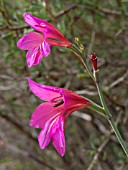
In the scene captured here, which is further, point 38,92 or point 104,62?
point 104,62

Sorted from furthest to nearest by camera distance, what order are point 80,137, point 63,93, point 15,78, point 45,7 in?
Result: point 80,137 → point 15,78 → point 45,7 → point 63,93

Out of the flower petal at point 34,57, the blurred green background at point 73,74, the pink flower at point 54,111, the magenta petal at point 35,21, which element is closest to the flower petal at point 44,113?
the pink flower at point 54,111

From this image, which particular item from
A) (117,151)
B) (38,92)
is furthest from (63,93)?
(117,151)

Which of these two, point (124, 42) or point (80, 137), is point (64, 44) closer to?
point (124, 42)

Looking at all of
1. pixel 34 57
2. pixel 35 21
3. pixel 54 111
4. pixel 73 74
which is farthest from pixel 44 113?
pixel 73 74

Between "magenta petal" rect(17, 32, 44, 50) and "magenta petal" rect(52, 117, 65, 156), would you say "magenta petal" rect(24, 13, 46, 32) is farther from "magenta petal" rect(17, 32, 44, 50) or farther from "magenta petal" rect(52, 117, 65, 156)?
"magenta petal" rect(52, 117, 65, 156)

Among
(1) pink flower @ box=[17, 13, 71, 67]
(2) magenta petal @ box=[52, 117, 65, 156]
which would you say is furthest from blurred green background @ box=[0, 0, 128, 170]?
(2) magenta petal @ box=[52, 117, 65, 156]

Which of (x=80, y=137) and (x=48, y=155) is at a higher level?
(x=80, y=137)

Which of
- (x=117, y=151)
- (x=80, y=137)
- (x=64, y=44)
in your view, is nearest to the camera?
(x=64, y=44)
